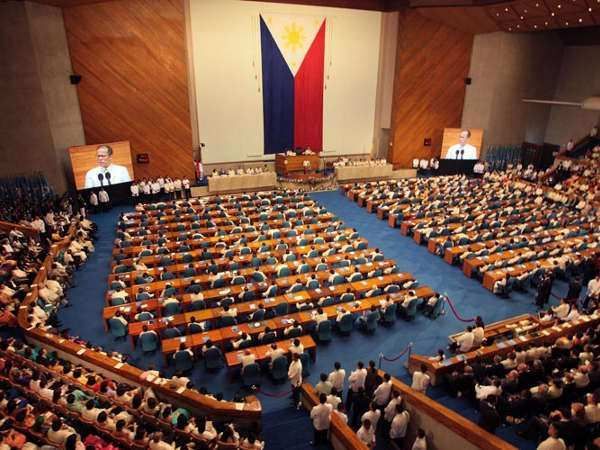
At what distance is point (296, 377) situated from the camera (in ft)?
26.4

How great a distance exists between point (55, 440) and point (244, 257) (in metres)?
7.54

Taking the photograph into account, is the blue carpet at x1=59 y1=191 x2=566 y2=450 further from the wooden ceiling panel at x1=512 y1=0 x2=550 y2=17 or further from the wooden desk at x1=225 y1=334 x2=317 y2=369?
the wooden ceiling panel at x1=512 y1=0 x2=550 y2=17

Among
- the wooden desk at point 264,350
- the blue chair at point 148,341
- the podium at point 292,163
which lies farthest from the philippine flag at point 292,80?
the wooden desk at point 264,350

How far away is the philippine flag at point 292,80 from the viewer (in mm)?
22078

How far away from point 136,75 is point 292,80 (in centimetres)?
798

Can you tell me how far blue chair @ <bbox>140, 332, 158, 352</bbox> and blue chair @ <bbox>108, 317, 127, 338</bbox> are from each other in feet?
2.27

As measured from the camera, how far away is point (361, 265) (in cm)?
1274

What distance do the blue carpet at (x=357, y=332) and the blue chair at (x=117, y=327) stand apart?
0.68 ft

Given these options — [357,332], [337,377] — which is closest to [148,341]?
[337,377]

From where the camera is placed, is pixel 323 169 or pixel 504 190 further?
pixel 323 169

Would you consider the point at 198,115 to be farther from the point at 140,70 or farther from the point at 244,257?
the point at 244,257

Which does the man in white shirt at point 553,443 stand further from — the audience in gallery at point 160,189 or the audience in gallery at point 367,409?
the audience in gallery at point 160,189

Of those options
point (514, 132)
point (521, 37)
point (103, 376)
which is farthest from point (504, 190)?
point (103, 376)

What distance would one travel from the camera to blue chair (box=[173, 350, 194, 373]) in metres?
8.83
